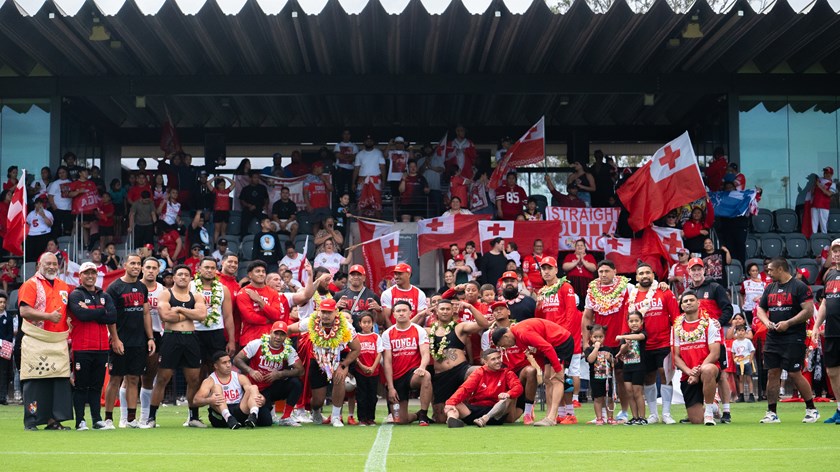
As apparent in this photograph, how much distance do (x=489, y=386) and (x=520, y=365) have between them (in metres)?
0.59

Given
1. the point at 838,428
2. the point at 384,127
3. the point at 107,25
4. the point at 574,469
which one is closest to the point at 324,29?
the point at 107,25

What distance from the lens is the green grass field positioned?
892 centimetres

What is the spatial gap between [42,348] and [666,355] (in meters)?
7.16

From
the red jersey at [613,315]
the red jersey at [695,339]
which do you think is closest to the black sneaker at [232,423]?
the red jersey at [613,315]

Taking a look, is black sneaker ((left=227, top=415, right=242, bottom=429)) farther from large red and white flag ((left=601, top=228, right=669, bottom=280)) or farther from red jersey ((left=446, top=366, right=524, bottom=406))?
large red and white flag ((left=601, top=228, right=669, bottom=280))

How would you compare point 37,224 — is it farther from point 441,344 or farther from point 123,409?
point 441,344

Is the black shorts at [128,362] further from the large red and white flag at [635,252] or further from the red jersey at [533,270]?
the large red and white flag at [635,252]

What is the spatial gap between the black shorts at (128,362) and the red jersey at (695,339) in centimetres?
622

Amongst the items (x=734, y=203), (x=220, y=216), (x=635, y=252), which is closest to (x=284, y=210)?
(x=220, y=216)

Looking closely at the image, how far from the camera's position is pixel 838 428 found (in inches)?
494

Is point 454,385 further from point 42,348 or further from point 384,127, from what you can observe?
point 384,127

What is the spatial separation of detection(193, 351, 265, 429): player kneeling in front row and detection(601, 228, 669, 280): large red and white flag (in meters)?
11.1

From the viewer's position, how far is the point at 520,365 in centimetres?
1449

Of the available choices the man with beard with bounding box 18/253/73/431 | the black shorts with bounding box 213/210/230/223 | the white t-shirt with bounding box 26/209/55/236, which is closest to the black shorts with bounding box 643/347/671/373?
the man with beard with bounding box 18/253/73/431
